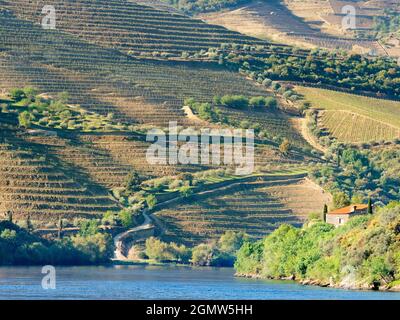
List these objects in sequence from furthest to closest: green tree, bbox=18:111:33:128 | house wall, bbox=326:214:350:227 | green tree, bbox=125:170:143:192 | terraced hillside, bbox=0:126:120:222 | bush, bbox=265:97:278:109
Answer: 1. bush, bbox=265:97:278:109
2. green tree, bbox=18:111:33:128
3. green tree, bbox=125:170:143:192
4. terraced hillside, bbox=0:126:120:222
5. house wall, bbox=326:214:350:227

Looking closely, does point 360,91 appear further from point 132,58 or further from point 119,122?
point 119,122

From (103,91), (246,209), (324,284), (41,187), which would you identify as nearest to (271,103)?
(103,91)

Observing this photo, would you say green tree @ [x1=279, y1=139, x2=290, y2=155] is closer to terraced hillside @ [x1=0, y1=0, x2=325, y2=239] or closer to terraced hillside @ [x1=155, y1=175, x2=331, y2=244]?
terraced hillside @ [x1=0, y1=0, x2=325, y2=239]

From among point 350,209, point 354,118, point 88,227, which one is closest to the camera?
point 350,209

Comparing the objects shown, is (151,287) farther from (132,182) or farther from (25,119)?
(25,119)

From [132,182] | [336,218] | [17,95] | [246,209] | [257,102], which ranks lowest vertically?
→ [246,209]

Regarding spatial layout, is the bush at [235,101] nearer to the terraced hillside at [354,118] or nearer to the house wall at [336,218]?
the terraced hillside at [354,118]

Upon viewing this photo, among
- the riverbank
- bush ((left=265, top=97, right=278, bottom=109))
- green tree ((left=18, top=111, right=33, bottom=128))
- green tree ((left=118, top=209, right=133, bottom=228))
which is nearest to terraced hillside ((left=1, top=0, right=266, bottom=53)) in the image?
bush ((left=265, top=97, right=278, bottom=109))

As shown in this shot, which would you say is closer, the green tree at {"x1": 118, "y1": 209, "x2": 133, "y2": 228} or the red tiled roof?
the red tiled roof
